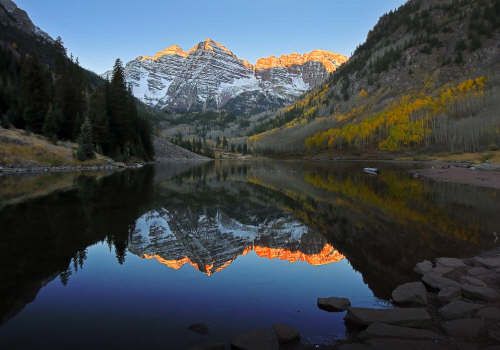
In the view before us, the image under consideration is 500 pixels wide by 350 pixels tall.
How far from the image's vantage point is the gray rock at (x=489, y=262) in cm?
963

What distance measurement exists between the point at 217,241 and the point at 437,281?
9.15 meters

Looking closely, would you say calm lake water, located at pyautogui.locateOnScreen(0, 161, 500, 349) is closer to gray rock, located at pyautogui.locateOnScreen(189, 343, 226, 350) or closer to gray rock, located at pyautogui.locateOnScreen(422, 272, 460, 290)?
gray rock, located at pyautogui.locateOnScreen(189, 343, 226, 350)

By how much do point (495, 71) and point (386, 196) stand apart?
202 metres

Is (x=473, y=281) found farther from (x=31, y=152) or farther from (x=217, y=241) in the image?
(x=31, y=152)

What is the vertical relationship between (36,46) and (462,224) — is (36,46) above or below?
above

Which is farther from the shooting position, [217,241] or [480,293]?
[217,241]

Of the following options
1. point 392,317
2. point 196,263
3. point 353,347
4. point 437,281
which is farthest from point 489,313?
point 196,263

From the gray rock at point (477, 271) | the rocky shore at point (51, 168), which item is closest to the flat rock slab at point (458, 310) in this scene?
the gray rock at point (477, 271)

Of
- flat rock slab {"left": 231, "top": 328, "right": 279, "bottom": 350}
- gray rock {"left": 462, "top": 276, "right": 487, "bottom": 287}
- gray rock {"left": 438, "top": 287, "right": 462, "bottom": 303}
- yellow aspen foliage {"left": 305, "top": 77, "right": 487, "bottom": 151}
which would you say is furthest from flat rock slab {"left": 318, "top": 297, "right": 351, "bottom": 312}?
yellow aspen foliage {"left": 305, "top": 77, "right": 487, "bottom": 151}

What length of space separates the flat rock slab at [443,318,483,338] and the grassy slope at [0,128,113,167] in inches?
2388

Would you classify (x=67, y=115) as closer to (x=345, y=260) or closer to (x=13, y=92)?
(x=13, y=92)

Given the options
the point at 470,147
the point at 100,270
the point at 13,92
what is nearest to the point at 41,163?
the point at 13,92

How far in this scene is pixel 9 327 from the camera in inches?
248

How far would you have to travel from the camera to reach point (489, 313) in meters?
6.65
